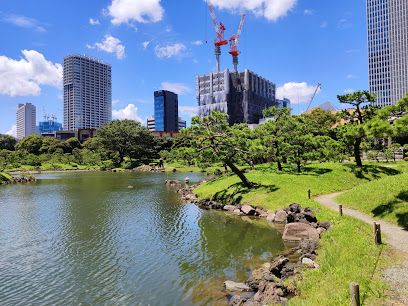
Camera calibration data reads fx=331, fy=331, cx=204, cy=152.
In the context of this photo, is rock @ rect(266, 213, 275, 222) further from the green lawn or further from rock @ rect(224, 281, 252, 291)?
rock @ rect(224, 281, 252, 291)

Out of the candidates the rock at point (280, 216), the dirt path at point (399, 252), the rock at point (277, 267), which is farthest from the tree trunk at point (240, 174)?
the rock at point (277, 267)

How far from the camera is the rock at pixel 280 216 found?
30.2m

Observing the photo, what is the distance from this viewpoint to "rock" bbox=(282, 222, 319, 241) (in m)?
23.9

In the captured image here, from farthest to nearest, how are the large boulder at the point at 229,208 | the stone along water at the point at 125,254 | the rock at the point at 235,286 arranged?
the large boulder at the point at 229,208
the stone along water at the point at 125,254
the rock at the point at 235,286

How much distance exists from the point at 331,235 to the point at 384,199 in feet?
28.6

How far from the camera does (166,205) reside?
4141 centimetres

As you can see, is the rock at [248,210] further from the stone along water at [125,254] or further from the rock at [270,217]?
the rock at [270,217]

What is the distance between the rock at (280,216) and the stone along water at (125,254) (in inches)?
72.7

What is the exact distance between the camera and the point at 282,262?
1775cm

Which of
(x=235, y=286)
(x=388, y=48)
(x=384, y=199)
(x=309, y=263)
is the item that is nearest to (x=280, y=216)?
(x=384, y=199)

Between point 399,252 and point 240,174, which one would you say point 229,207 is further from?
point 399,252

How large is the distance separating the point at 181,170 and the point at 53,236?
3023 inches

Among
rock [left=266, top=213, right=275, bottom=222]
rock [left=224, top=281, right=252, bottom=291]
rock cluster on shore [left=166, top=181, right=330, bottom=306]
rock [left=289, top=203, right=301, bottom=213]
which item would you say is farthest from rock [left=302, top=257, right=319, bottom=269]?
rock [left=266, top=213, right=275, bottom=222]

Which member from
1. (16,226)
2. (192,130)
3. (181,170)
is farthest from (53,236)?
(181,170)
